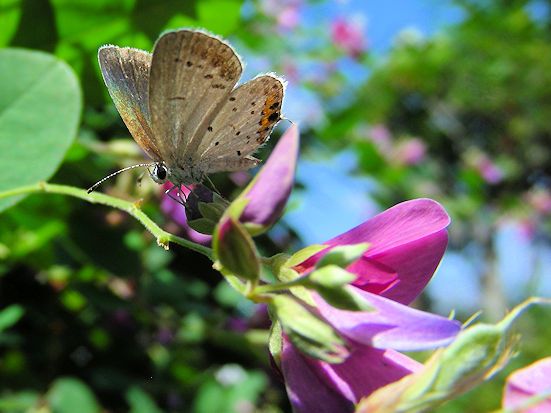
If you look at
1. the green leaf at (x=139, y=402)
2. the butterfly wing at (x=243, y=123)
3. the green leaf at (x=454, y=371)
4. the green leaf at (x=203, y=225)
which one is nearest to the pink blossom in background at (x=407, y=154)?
the green leaf at (x=139, y=402)

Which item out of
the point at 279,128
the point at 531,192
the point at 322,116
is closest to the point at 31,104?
the point at 279,128

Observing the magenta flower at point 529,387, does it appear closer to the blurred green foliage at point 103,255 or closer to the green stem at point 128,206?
the green stem at point 128,206

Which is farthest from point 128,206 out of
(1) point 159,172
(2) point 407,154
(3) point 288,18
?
(2) point 407,154

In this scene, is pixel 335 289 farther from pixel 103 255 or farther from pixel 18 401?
pixel 18 401

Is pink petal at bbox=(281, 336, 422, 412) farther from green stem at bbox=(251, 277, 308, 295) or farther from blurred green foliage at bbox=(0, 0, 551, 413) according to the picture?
blurred green foliage at bbox=(0, 0, 551, 413)

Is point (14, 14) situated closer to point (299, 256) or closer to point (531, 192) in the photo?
point (299, 256)

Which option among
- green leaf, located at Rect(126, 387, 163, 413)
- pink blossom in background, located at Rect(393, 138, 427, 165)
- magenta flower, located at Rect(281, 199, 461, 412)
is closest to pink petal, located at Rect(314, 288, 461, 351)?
magenta flower, located at Rect(281, 199, 461, 412)
